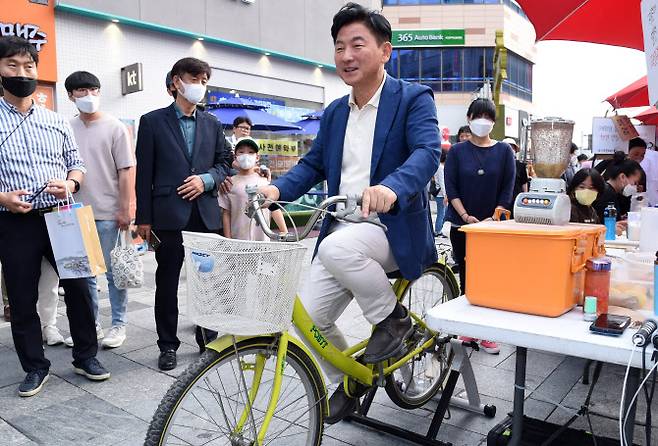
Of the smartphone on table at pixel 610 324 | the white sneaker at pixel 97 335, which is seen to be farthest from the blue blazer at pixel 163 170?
the smartphone on table at pixel 610 324

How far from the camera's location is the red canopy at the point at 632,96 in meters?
7.64

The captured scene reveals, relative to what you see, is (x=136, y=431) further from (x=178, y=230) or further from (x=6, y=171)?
(x=6, y=171)

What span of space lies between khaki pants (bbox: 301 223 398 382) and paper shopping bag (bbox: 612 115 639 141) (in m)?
6.43

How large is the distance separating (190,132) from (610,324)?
3.12m

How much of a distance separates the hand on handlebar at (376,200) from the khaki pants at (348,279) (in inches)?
14.6

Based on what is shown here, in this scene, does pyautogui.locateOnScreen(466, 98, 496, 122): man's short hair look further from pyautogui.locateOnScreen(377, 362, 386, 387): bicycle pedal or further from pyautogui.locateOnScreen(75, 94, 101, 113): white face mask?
pyautogui.locateOnScreen(75, 94, 101, 113): white face mask

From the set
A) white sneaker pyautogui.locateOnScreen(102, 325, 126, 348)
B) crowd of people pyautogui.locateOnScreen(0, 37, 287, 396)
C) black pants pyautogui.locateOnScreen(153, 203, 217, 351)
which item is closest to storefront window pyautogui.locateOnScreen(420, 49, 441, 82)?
crowd of people pyautogui.locateOnScreen(0, 37, 287, 396)

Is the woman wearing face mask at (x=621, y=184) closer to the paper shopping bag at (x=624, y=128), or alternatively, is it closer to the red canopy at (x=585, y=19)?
the red canopy at (x=585, y=19)

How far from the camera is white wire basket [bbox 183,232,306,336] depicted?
179 cm

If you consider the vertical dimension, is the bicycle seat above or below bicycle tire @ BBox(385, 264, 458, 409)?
above

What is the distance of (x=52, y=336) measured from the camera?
14.4 ft

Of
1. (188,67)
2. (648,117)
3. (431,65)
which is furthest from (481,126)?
(431,65)

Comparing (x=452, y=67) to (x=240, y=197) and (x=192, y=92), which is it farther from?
(x=192, y=92)

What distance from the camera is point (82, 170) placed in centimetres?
363
